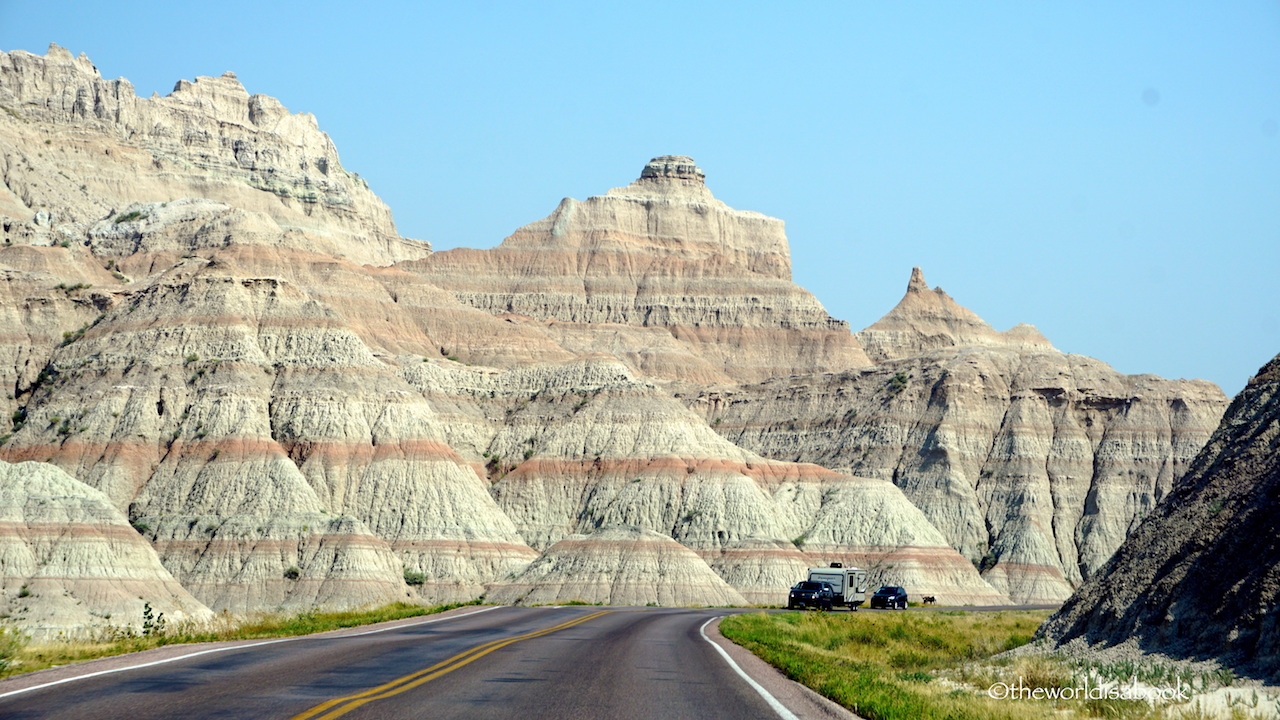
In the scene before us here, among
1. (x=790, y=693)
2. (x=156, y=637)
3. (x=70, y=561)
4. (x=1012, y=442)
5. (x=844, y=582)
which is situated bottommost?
(x=790, y=693)

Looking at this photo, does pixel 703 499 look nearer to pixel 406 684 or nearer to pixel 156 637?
pixel 156 637

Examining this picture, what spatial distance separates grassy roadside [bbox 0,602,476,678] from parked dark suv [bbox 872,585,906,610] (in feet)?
118

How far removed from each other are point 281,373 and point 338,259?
4809 cm

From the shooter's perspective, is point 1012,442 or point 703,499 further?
point 1012,442

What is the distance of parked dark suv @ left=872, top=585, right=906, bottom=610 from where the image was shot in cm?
7589

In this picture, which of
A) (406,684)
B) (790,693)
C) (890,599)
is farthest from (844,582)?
(406,684)

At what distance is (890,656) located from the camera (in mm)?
36438

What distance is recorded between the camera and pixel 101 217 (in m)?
185

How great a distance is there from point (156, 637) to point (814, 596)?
42480 mm

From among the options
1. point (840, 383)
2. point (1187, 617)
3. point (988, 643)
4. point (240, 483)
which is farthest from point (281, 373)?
point (1187, 617)

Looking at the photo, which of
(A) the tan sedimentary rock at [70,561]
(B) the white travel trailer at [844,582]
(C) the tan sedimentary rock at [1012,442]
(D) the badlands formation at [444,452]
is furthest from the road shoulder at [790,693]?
(C) the tan sedimentary rock at [1012,442]

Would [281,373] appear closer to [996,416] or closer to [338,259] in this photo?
[338,259]

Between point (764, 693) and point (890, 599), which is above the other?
point (890, 599)

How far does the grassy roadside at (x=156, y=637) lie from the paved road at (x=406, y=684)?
995mm
